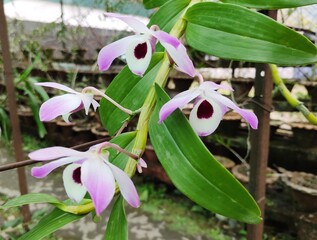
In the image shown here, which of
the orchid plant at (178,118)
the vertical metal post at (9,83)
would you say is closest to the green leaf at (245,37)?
the orchid plant at (178,118)

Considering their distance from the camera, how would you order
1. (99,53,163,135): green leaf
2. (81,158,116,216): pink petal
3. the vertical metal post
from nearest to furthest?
(81,158,116,216): pink petal → (99,53,163,135): green leaf → the vertical metal post

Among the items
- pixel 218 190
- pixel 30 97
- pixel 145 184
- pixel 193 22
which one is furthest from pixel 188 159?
pixel 145 184

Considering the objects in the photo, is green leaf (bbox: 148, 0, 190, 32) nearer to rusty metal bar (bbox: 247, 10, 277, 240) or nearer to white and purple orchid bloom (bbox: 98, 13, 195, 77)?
white and purple orchid bloom (bbox: 98, 13, 195, 77)

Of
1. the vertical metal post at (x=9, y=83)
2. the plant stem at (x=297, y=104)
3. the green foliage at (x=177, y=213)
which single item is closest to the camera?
the plant stem at (x=297, y=104)

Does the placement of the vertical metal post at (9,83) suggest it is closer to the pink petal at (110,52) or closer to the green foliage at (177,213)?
the green foliage at (177,213)

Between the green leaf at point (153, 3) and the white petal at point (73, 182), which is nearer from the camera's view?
the white petal at point (73, 182)

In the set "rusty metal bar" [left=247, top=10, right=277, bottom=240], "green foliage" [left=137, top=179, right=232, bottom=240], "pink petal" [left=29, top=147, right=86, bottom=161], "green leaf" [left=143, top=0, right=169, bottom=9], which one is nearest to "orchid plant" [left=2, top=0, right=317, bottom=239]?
"pink petal" [left=29, top=147, right=86, bottom=161]

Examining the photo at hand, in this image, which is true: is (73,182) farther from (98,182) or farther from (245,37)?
(245,37)
